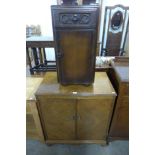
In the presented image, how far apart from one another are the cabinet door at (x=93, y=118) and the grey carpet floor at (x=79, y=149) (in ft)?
0.50

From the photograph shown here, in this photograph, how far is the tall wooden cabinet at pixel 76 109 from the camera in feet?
4.08

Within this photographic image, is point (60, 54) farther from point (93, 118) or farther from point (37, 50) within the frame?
point (37, 50)

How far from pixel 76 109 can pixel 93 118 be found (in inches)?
8.5

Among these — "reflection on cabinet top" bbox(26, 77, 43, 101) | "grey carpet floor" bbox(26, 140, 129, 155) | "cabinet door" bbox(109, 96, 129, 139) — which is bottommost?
"grey carpet floor" bbox(26, 140, 129, 155)

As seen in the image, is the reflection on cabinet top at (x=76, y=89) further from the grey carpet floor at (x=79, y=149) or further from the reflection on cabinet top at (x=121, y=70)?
the grey carpet floor at (x=79, y=149)

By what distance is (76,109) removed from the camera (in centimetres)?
131

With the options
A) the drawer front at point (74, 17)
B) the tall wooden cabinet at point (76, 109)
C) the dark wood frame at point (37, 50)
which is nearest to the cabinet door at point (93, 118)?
the tall wooden cabinet at point (76, 109)

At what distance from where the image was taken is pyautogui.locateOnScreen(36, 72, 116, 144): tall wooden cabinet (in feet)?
4.08

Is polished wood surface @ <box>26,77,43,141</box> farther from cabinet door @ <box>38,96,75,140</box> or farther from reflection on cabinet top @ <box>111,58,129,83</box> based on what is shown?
reflection on cabinet top @ <box>111,58,129,83</box>

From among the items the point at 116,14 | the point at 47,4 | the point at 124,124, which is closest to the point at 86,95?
the point at 124,124

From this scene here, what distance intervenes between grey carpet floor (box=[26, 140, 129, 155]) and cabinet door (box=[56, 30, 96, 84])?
2.82 ft

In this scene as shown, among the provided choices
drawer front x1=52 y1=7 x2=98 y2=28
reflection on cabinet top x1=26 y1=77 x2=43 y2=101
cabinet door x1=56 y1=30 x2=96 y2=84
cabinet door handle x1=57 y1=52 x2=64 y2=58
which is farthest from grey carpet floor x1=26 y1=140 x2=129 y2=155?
drawer front x1=52 y1=7 x2=98 y2=28

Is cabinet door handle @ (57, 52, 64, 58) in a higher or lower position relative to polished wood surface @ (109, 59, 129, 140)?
higher
